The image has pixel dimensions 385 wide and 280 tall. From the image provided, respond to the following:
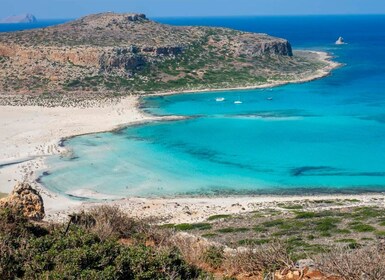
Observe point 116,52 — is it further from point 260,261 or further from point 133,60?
point 260,261

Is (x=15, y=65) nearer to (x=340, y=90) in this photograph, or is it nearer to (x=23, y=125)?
(x=23, y=125)

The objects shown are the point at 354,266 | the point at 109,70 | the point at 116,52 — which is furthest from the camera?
the point at 116,52

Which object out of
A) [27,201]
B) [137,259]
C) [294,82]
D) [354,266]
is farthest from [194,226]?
[294,82]

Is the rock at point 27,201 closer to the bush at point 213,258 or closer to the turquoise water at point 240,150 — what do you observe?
the bush at point 213,258

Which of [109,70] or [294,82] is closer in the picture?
[109,70]

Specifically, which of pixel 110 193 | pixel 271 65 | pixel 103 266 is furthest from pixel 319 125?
pixel 103 266

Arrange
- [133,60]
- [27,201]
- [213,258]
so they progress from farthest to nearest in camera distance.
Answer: [133,60] → [27,201] → [213,258]

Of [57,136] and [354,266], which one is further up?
[354,266]
